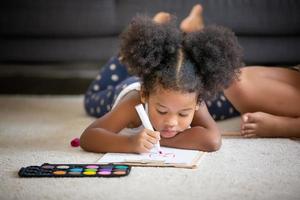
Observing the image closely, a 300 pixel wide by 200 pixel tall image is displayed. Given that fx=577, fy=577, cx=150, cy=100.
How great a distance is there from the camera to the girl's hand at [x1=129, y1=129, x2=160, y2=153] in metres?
1.32

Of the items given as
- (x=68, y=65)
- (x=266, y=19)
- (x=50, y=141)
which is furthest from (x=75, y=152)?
(x=68, y=65)

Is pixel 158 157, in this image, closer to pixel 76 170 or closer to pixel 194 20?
pixel 76 170

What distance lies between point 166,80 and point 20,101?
1.04 metres

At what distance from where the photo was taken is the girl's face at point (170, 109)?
52.1 inches

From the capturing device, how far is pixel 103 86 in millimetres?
1953

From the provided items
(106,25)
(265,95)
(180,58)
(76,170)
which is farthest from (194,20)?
(76,170)

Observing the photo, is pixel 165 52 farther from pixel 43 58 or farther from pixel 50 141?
pixel 43 58

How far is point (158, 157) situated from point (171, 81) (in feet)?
0.59

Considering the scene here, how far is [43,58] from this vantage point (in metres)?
2.27

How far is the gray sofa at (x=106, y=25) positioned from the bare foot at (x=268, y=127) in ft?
2.15

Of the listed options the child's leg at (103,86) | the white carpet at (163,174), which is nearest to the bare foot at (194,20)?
the child's leg at (103,86)

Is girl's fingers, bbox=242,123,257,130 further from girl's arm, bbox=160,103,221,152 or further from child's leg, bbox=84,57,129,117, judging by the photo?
child's leg, bbox=84,57,129,117

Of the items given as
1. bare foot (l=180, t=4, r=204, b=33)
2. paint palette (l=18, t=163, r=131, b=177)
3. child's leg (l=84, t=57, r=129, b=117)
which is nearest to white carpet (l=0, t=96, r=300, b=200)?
paint palette (l=18, t=163, r=131, b=177)

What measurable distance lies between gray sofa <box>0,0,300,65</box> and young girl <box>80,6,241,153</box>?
2.59 ft
